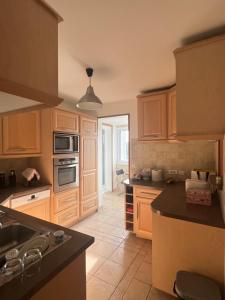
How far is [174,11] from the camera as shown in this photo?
110 cm

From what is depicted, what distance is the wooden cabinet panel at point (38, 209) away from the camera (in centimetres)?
217

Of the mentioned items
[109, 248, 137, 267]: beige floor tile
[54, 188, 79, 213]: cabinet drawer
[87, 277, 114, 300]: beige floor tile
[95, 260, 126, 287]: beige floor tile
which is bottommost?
[87, 277, 114, 300]: beige floor tile

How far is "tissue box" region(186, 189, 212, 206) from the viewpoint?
158 cm

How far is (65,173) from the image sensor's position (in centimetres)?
272

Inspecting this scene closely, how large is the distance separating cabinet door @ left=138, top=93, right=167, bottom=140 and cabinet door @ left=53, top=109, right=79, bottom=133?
41.1 inches

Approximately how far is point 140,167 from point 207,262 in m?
1.89

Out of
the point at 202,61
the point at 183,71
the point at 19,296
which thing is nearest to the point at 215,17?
the point at 202,61

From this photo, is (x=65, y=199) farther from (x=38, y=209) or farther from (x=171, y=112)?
(x=171, y=112)

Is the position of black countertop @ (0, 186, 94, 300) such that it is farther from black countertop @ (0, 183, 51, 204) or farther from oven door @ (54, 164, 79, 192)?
oven door @ (54, 164, 79, 192)

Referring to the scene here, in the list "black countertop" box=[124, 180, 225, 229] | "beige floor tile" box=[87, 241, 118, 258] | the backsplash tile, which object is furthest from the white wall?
"beige floor tile" box=[87, 241, 118, 258]

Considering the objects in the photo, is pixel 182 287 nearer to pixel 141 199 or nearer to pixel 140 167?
pixel 141 199

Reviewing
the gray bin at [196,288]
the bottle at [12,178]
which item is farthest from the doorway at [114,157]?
the gray bin at [196,288]

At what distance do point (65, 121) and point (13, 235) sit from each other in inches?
71.2

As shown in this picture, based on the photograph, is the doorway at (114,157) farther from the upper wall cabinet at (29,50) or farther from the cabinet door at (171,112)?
the upper wall cabinet at (29,50)
